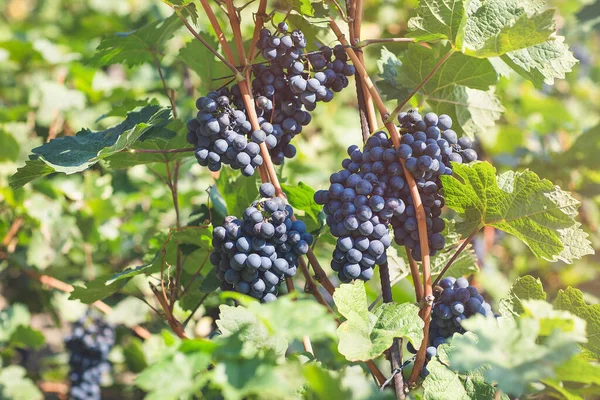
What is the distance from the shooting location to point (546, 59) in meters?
1.07

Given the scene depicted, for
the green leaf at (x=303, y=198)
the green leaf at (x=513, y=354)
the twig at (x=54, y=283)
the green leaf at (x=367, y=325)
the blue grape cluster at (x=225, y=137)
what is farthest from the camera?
the twig at (x=54, y=283)

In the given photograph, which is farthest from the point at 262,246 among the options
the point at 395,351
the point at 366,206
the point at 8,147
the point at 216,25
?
the point at 8,147

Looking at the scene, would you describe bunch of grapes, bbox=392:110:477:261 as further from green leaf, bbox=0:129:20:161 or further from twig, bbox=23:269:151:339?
green leaf, bbox=0:129:20:161

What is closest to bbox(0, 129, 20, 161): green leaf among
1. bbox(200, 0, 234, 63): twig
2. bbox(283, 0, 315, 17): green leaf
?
bbox(200, 0, 234, 63): twig

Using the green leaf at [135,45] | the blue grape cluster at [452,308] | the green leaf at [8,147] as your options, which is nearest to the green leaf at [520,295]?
the blue grape cluster at [452,308]

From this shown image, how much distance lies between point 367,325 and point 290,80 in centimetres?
43

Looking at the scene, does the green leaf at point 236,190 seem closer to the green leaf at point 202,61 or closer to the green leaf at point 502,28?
the green leaf at point 202,61

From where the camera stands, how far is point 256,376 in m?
0.68

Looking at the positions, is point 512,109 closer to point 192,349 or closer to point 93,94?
point 93,94

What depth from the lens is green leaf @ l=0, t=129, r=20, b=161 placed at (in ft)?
6.72

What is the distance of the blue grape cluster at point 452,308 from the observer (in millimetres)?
1020

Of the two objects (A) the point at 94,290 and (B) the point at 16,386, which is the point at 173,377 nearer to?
(A) the point at 94,290

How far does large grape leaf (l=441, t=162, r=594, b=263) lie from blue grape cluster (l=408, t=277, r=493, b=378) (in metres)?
0.13

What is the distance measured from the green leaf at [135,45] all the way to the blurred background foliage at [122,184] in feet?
0.15
